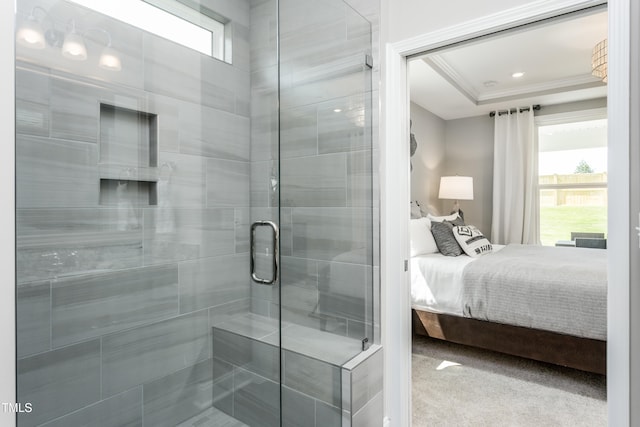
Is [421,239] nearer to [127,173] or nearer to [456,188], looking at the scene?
[456,188]

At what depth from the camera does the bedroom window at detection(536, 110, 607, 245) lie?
4621 millimetres

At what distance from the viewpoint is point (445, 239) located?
11.8 ft

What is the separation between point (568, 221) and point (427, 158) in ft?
6.75

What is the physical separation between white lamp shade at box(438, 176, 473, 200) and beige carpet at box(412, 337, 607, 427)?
7.98 ft

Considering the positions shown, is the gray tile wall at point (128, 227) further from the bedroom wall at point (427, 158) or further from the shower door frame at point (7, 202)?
the bedroom wall at point (427, 158)

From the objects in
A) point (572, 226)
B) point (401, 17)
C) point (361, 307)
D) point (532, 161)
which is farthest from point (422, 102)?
point (361, 307)

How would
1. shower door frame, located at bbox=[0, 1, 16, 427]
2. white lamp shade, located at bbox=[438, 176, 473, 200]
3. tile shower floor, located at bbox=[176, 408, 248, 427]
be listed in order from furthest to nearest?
white lamp shade, located at bbox=[438, 176, 473, 200], tile shower floor, located at bbox=[176, 408, 248, 427], shower door frame, located at bbox=[0, 1, 16, 427]

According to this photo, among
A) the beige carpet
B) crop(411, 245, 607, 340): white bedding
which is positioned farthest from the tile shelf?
crop(411, 245, 607, 340): white bedding

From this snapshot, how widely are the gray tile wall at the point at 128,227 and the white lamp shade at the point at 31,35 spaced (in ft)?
0.09

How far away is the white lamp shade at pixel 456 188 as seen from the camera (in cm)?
490

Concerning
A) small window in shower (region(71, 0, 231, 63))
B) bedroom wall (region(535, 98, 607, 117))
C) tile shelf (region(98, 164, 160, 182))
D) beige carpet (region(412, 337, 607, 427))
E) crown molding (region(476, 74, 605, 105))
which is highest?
crown molding (region(476, 74, 605, 105))

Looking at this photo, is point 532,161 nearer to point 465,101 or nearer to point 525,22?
point 465,101

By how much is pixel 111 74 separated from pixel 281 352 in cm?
130

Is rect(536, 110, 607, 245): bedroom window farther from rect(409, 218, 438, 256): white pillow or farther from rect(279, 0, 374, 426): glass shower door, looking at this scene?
rect(279, 0, 374, 426): glass shower door
